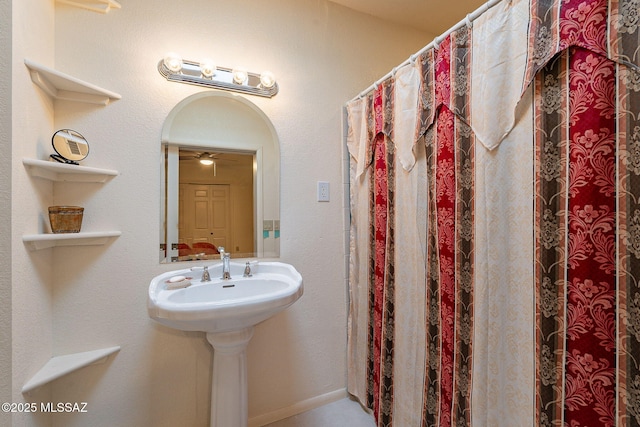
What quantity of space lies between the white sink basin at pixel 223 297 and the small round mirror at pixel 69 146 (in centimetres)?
56

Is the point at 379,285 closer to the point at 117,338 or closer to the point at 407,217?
the point at 407,217

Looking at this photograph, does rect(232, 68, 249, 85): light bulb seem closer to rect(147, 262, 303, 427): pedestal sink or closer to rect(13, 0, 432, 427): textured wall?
rect(13, 0, 432, 427): textured wall

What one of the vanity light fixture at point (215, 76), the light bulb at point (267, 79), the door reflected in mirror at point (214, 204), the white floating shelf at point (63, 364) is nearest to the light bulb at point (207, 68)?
the vanity light fixture at point (215, 76)

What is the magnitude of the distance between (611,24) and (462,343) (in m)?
0.95

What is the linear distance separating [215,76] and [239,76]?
112mm

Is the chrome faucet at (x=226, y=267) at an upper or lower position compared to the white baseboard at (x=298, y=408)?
upper

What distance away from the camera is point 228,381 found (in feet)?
3.66

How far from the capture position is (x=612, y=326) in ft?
2.03

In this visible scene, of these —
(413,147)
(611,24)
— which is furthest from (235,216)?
(611,24)

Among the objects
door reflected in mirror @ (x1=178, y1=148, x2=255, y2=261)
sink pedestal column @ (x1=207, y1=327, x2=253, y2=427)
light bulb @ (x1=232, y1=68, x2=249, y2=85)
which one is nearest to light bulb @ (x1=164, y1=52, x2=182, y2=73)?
light bulb @ (x1=232, y1=68, x2=249, y2=85)

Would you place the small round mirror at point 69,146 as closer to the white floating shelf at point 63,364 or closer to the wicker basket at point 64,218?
the wicker basket at point 64,218

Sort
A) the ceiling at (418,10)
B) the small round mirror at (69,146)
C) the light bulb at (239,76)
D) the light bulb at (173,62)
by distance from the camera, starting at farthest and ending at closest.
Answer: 1. the ceiling at (418,10)
2. the light bulb at (239,76)
3. the light bulb at (173,62)
4. the small round mirror at (69,146)

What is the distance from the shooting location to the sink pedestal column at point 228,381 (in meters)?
1.10

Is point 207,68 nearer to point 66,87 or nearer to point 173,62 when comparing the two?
point 173,62
